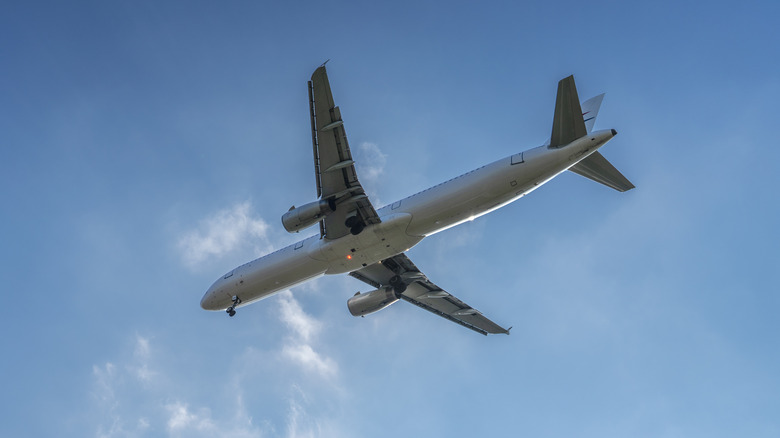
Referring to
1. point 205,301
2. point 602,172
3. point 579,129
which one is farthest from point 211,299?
point 602,172

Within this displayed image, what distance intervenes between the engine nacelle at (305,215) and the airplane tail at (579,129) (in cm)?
891

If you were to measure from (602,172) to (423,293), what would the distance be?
12.2 metres

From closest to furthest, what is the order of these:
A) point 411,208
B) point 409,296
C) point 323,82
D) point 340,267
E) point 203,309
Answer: point 323,82, point 411,208, point 340,267, point 203,309, point 409,296

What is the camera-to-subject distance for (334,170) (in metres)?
22.9

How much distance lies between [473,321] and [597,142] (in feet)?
48.1

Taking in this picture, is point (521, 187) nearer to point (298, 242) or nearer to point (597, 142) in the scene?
point (597, 142)

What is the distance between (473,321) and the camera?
3309 centimetres

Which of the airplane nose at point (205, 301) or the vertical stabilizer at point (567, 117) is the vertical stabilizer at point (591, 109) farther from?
the airplane nose at point (205, 301)

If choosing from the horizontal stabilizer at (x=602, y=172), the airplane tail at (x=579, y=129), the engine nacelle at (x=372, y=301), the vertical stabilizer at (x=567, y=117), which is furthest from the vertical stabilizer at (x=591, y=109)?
the engine nacelle at (x=372, y=301)

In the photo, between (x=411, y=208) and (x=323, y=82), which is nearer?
(x=323, y=82)

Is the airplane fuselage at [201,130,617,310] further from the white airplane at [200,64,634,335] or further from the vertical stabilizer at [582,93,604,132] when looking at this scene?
the vertical stabilizer at [582,93,604,132]

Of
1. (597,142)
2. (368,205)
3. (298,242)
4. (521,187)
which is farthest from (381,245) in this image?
(597,142)

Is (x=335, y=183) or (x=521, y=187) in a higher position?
(x=335, y=183)

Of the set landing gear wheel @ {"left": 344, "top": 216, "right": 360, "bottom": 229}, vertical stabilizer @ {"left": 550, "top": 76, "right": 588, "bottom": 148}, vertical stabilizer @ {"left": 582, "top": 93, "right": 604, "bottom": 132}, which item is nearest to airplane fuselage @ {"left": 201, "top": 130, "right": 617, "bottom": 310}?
vertical stabilizer @ {"left": 550, "top": 76, "right": 588, "bottom": 148}
